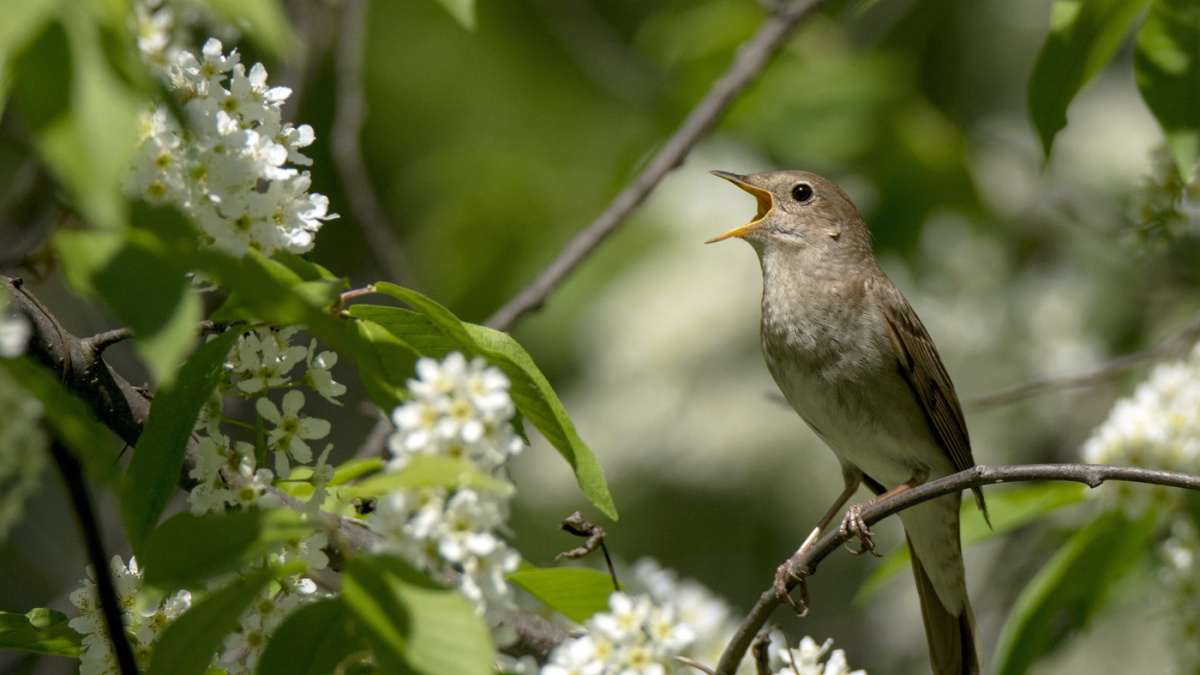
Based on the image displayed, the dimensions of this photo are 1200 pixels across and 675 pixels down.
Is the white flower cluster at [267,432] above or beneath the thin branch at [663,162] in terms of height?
above

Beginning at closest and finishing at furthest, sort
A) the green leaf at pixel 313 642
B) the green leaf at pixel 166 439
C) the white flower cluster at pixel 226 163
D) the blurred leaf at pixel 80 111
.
→ the blurred leaf at pixel 80 111 < the green leaf at pixel 313 642 < the green leaf at pixel 166 439 < the white flower cluster at pixel 226 163

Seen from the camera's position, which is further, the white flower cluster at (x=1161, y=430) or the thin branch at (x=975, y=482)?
the white flower cluster at (x=1161, y=430)

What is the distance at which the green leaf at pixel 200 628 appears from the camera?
1.72 meters

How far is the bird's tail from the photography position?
4.71 metres

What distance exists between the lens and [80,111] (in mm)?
1465

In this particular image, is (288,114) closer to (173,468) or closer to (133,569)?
(133,569)

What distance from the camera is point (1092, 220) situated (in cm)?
794

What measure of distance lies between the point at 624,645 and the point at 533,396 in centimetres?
49

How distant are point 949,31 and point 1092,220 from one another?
2.30m

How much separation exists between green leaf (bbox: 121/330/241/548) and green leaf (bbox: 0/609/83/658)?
1.90 ft

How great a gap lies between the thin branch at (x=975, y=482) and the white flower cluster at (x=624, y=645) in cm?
44

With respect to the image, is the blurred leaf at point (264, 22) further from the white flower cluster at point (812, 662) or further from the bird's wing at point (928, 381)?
the bird's wing at point (928, 381)

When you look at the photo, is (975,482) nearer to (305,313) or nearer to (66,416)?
(305,313)

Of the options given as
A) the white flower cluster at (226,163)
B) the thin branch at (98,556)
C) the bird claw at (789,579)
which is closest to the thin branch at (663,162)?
the bird claw at (789,579)
